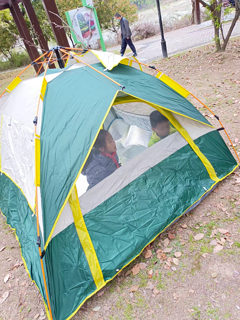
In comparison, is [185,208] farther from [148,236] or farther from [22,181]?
[22,181]

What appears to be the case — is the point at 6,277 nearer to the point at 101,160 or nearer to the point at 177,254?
the point at 101,160

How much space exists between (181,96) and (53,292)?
2506 millimetres

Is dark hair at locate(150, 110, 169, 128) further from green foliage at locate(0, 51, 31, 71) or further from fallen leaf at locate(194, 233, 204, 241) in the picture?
green foliage at locate(0, 51, 31, 71)

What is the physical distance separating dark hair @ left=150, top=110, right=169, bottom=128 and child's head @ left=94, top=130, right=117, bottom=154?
21.9 inches

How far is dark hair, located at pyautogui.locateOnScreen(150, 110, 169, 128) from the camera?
2.83 m

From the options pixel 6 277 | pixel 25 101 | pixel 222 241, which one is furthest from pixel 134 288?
pixel 25 101

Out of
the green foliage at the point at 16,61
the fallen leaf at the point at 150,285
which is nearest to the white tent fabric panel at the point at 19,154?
the fallen leaf at the point at 150,285

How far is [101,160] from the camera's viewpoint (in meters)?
2.56

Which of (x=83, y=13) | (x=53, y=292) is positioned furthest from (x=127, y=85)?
(x=83, y=13)

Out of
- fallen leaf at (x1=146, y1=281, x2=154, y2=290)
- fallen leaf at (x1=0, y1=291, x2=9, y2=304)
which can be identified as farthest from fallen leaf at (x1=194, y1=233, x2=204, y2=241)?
fallen leaf at (x1=0, y1=291, x2=9, y2=304)

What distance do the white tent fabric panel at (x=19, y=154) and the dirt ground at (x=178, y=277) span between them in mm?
923

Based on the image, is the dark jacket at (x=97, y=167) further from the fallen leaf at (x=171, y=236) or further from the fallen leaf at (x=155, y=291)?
the fallen leaf at (x=155, y=291)

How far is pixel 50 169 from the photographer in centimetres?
220

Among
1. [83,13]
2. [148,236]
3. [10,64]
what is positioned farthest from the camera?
[10,64]
